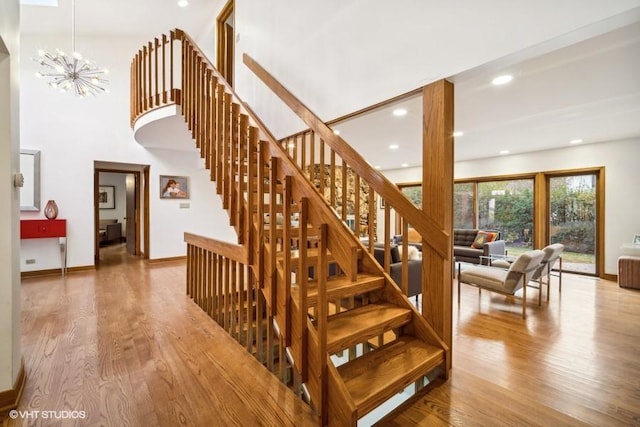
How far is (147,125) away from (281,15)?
261 cm

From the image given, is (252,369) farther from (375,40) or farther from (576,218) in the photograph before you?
(576,218)

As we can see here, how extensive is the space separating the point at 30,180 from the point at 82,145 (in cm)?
100

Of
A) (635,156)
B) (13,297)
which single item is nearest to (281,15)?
(13,297)

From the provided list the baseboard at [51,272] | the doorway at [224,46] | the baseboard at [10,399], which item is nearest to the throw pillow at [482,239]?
the doorway at [224,46]

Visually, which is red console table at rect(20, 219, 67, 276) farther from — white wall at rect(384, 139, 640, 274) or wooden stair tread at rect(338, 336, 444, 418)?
white wall at rect(384, 139, 640, 274)

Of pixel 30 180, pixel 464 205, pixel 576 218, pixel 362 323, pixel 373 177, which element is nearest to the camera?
pixel 362 323

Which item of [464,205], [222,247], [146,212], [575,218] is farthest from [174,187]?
[575,218]

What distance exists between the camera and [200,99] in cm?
314

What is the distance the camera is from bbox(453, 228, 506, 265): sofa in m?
5.89

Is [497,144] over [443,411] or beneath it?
over

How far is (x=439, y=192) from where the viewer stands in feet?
6.55

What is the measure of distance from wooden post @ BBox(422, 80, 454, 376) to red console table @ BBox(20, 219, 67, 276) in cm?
609

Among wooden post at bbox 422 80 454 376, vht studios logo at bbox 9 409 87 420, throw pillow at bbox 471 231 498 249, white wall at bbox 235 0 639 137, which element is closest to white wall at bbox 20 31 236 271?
white wall at bbox 235 0 639 137

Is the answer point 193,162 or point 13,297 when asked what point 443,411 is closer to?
point 13,297
